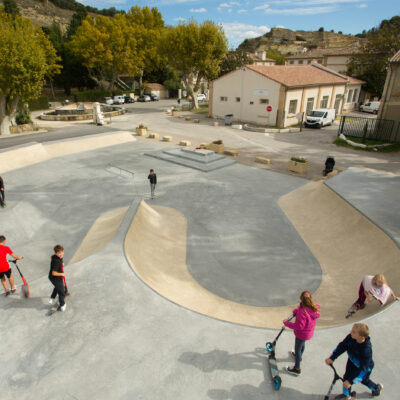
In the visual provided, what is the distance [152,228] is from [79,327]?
5.19 metres

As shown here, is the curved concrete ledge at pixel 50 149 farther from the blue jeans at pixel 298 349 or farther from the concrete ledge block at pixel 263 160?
the blue jeans at pixel 298 349

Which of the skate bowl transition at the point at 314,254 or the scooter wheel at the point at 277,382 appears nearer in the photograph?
the scooter wheel at the point at 277,382

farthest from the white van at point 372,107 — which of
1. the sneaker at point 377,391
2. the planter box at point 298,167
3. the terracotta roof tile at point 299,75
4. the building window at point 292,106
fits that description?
the sneaker at point 377,391

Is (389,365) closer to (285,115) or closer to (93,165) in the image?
(93,165)

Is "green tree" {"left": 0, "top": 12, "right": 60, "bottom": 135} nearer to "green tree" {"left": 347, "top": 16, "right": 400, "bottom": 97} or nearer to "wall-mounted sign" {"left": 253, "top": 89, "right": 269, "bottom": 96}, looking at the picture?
"wall-mounted sign" {"left": 253, "top": 89, "right": 269, "bottom": 96}

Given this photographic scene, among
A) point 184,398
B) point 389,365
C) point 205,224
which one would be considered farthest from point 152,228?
point 389,365

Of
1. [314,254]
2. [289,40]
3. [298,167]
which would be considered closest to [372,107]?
[298,167]

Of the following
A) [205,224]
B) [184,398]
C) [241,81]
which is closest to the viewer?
[184,398]

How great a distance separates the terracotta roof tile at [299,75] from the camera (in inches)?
1245

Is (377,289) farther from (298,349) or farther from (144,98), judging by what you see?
(144,98)

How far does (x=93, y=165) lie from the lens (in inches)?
722

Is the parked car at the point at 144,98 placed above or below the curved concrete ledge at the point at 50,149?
above

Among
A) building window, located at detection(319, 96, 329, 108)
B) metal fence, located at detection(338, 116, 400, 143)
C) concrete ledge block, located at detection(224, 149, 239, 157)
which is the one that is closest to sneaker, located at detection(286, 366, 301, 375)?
concrete ledge block, located at detection(224, 149, 239, 157)

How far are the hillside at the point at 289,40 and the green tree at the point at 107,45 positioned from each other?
11653 centimetres
